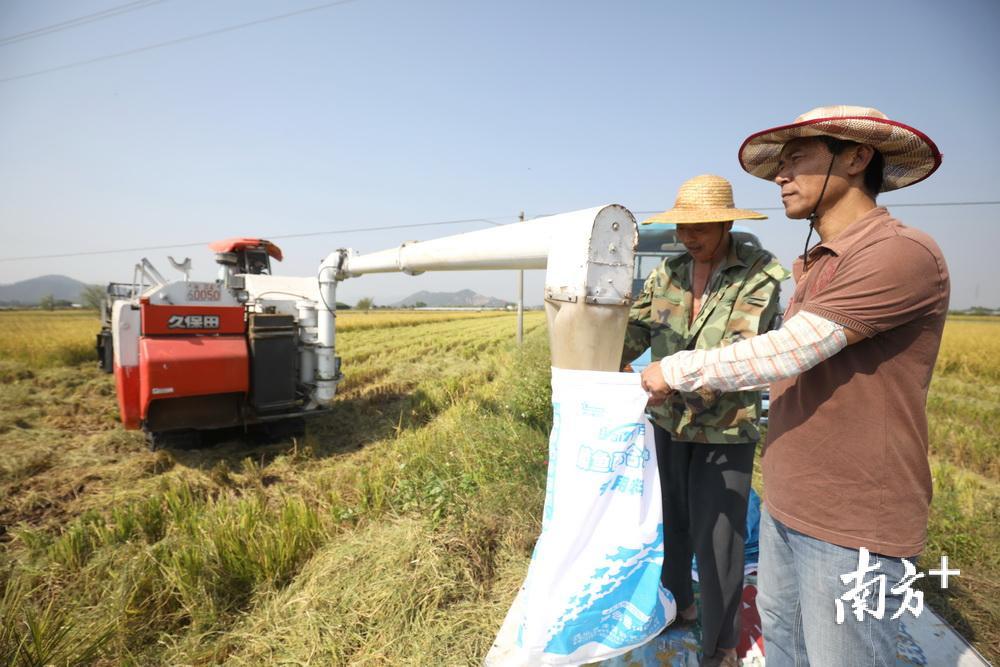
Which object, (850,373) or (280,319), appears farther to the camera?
(280,319)

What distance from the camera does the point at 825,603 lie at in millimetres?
1188

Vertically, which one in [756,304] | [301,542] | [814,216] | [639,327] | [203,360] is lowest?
[301,542]

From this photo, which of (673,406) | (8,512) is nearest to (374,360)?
(8,512)

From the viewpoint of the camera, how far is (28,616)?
187cm

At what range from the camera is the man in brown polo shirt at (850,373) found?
104 centimetres

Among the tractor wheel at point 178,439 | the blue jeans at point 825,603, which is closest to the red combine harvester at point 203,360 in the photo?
the tractor wheel at point 178,439

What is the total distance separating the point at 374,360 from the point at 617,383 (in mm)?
10258

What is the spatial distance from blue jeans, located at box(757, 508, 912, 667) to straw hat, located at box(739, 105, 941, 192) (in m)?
1.04

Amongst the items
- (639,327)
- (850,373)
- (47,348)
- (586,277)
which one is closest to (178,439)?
(639,327)

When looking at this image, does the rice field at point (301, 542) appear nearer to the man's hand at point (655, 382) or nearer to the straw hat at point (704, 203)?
the man's hand at point (655, 382)

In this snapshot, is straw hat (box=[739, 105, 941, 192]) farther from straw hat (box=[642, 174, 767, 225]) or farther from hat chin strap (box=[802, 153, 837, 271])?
straw hat (box=[642, 174, 767, 225])

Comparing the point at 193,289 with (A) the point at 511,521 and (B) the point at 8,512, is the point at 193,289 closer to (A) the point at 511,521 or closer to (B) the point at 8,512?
(B) the point at 8,512

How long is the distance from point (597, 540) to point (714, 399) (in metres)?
0.69

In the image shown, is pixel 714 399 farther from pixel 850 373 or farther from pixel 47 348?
pixel 47 348
